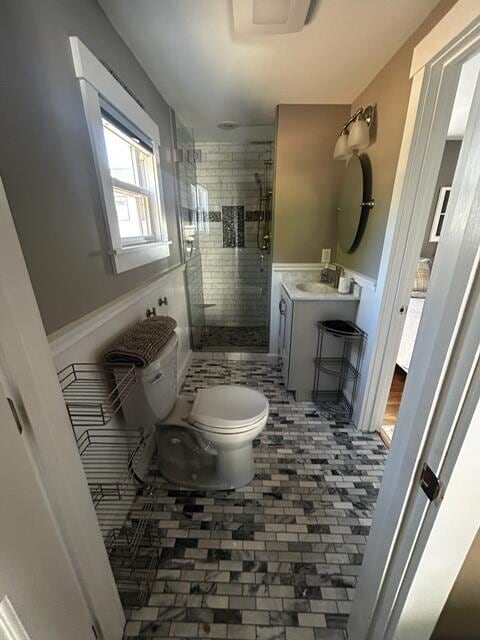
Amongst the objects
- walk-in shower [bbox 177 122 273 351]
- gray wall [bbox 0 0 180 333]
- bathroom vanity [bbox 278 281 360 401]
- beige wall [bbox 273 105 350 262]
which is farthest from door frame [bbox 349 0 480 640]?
walk-in shower [bbox 177 122 273 351]

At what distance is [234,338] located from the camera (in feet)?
11.2

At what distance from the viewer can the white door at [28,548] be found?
461 millimetres

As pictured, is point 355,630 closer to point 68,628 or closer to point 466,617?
point 466,617

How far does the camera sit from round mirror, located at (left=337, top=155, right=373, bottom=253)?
1823mm

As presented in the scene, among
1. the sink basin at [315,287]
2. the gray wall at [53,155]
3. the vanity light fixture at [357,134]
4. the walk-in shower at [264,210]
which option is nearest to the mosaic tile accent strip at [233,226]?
the walk-in shower at [264,210]

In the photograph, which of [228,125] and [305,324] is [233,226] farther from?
[305,324]

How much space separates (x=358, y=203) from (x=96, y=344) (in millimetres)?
1905

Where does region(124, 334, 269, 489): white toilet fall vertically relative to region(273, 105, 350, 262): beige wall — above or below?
below

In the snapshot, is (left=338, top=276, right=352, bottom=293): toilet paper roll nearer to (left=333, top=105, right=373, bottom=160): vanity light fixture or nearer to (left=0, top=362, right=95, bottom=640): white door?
(left=333, top=105, right=373, bottom=160): vanity light fixture

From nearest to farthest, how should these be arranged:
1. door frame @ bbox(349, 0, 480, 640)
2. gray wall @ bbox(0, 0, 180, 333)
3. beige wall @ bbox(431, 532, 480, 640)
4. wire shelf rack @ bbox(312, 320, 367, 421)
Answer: door frame @ bbox(349, 0, 480, 640) < beige wall @ bbox(431, 532, 480, 640) < gray wall @ bbox(0, 0, 180, 333) < wire shelf rack @ bbox(312, 320, 367, 421)

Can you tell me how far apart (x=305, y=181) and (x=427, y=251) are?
2216 mm

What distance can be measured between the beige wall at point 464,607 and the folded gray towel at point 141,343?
44.9 inches

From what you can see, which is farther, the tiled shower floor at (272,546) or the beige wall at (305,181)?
the beige wall at (305,181)

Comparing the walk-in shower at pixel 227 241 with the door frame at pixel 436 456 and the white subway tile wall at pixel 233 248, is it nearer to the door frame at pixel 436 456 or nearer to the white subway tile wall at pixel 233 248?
the white subway tile wall at pixel 233 248
